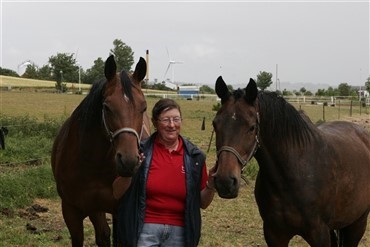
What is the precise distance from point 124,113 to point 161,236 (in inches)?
30.6

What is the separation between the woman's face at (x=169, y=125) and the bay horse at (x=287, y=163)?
316mm

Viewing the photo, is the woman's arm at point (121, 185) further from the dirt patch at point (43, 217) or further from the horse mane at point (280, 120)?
the dirt patch at point (43, 217)

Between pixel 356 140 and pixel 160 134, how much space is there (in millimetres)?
2475

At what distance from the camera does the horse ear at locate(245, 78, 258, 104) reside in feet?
9.83

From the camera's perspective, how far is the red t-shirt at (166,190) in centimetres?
273

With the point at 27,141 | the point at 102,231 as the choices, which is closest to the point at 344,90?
the point at 27,141

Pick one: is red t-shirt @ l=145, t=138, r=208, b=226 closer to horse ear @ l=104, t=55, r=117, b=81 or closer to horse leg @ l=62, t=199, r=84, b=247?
horse ear @ l=104, t=55, r=117, b=81

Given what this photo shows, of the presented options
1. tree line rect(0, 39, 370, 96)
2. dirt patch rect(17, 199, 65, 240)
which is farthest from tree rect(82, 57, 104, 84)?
dirt patch rect(17, 199, 65, 240)

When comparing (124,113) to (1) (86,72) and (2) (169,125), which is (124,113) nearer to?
(2) (169,125)

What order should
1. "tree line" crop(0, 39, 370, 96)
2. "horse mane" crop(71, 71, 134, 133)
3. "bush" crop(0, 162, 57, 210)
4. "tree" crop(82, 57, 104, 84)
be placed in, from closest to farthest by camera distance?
1. "horse mane" crop(71, 71, 134, 133)
2. "bush" crop(0, 162, 57, 210)
3. "tree line" crop(0, 39, 370, 96)
4. "tree" crop(82, 57, 104, 84)

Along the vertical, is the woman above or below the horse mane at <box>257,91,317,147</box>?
below

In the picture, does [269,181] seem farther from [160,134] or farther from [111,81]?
[111,81]

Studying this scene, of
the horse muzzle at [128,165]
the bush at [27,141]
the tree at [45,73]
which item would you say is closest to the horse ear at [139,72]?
the horse muzzle at [128,165]

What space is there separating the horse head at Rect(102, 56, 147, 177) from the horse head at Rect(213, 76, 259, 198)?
0.49 meters
